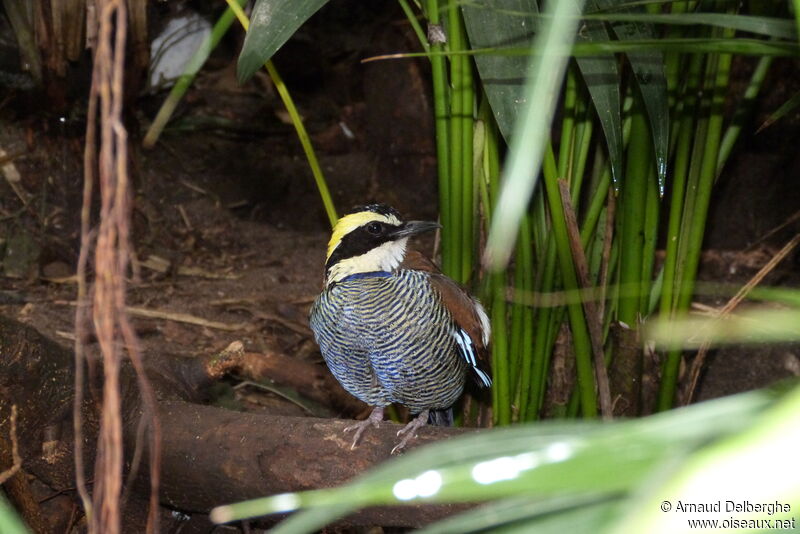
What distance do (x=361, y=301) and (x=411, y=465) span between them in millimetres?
2480

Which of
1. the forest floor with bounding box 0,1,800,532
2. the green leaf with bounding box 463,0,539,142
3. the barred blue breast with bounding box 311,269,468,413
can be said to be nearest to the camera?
the green leaf with bounding box 463,0,539,142

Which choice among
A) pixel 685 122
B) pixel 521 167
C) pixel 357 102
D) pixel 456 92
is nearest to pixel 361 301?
pixel 456 92

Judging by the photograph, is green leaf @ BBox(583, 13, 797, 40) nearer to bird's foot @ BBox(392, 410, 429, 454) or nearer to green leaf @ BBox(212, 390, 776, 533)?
green leaf @ BBox(212, 390, 776, 533)

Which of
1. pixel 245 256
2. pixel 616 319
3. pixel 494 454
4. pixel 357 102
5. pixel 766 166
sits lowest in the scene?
pixel 494 454

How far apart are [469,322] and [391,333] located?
34cm

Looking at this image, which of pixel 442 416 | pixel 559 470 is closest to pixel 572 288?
pixel 442 416

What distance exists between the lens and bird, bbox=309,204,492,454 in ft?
10.3

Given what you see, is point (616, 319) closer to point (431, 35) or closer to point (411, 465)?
point (431, 35)

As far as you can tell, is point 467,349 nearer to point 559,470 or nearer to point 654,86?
point 654,86

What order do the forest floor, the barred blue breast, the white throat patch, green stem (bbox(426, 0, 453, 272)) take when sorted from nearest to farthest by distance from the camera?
green stem (bbox(426, 0, 453, 272)) → the barred blue breast → the white throat patch → the forest floor

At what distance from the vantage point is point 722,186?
4531 mm

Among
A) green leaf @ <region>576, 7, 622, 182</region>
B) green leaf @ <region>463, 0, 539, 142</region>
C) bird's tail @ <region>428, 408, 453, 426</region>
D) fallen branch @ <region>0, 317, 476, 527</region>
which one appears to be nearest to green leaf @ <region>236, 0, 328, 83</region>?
green leaf @ <region>463, 0, 539, 142</region>

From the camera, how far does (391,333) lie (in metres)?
3.12

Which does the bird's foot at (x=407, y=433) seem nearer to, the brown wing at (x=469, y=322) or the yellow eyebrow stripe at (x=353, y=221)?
the brown wing at (x=469, y=322)
